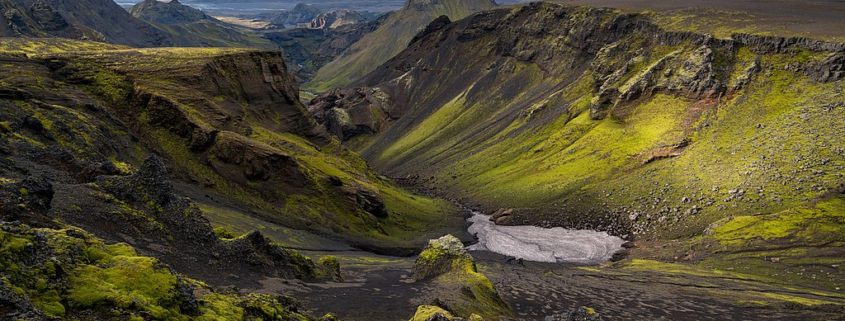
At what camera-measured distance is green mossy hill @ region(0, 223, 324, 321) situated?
57.9 ft

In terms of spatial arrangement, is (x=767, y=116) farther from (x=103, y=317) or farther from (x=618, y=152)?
(x=103, y=317)

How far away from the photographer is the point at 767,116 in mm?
110688

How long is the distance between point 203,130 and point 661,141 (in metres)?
93.0

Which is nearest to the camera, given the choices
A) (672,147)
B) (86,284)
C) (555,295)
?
(86,284)

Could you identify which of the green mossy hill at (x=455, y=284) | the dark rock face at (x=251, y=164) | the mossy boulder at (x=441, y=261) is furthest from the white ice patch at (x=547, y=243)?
the green mossy hill at (x=455, y=284)

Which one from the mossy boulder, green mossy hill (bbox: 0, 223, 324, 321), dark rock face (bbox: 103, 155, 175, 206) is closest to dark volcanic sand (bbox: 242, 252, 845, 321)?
the mossy boulder

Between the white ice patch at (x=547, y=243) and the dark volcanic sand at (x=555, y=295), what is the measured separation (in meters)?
26.7

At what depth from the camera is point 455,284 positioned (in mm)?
42156

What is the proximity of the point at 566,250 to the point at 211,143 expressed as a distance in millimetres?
60914

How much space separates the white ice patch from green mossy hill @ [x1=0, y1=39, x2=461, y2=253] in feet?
26.9

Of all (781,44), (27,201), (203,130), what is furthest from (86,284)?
(781,44)

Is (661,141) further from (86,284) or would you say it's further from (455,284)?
(86,284)

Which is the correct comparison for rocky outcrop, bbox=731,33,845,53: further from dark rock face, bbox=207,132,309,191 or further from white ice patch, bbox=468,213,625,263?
dark rock face, bbox=207,132,309,191

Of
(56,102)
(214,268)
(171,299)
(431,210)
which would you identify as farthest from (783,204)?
(56,102)
